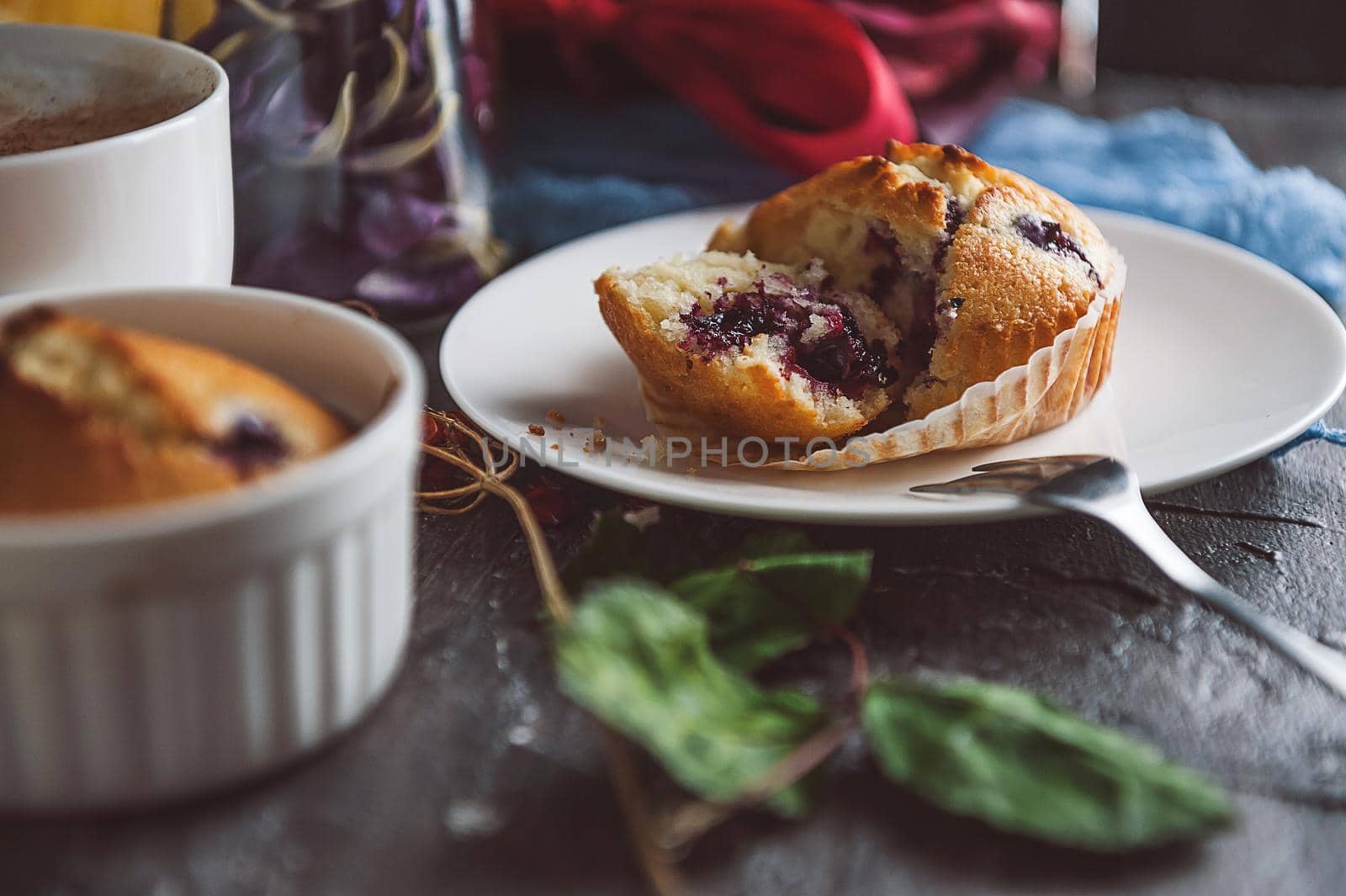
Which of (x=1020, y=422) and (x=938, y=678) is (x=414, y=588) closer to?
(x=938, y=678)

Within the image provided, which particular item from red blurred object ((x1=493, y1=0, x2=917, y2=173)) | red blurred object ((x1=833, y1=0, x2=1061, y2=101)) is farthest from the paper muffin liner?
red blurred object ((x1=833, y1=0, x2=1061, y2=101))

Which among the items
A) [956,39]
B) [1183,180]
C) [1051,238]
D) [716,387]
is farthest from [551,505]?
[956,39]

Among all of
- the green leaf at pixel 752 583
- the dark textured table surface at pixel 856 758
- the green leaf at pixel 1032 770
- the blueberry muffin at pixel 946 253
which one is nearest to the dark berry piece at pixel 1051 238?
the blueberry muffin at pixel 946 253

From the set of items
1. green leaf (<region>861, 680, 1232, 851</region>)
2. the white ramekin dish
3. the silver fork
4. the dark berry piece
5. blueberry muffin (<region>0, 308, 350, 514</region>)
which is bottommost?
the silver fork

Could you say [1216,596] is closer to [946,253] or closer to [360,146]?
[946,253]

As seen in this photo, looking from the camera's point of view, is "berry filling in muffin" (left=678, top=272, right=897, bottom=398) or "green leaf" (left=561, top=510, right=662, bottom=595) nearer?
"green leaf" (left=561, top=510, right=662, bottom=595)

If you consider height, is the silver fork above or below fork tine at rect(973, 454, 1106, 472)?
above

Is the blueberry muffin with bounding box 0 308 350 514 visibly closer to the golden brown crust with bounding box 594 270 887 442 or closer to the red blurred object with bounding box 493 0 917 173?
the golden brown crust with bounding box 594 270 887 442
